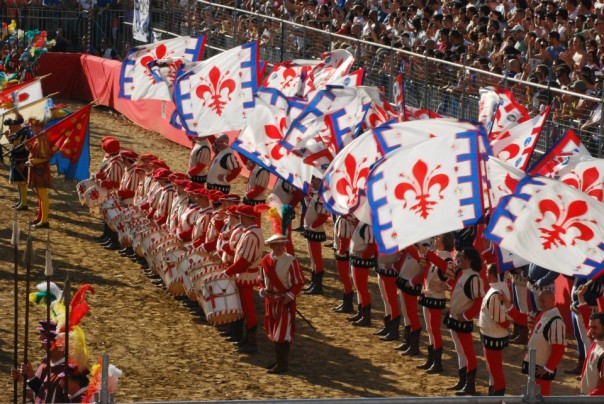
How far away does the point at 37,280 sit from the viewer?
17.9 meters

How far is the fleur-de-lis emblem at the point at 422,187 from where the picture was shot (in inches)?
449

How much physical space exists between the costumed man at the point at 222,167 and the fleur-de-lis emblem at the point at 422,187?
8788mm

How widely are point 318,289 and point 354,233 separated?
1.70 m

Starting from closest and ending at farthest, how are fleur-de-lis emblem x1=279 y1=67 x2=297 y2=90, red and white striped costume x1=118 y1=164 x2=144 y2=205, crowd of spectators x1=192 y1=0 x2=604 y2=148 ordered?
crowd of spectators x1=192 y1=0 x2=604 y2=148 → red and white striped costume x1=118 y1=164 x2=144 y2=205 → fleur-de-lis emblem x1=279 y1=67 x2=297 y2=90

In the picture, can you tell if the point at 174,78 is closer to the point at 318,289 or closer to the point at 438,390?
the point at 318,289

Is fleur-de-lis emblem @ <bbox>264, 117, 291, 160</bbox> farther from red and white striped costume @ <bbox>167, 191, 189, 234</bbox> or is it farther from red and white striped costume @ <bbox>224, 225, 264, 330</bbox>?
red and white striped costume @ <bbox>224, 225, 264, 330</bbox>

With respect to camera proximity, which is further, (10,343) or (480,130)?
(10,343)

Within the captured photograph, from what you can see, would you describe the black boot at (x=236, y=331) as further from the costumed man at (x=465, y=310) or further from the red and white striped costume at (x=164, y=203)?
the red and white striped costume at (x=164, y=203)

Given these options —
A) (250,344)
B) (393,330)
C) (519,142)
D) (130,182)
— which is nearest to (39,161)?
(130,182)

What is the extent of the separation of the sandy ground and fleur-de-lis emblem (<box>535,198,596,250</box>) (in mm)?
3127

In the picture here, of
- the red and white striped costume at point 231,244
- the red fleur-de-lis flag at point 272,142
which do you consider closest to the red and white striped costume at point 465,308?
the red and white striped costume at point 231,244

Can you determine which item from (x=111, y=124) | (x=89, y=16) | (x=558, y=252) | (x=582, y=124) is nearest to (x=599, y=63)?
(x=582, y=124)

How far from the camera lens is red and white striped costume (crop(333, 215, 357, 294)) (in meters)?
17.4

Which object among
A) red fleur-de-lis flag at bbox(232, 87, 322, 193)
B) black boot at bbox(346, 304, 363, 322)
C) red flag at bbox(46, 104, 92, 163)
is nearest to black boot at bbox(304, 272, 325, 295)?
black boot at bbox(346, 304, 363, 322)
